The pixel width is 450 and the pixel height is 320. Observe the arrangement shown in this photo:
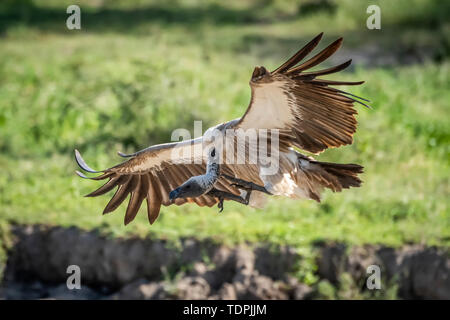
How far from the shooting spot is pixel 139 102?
9.80m

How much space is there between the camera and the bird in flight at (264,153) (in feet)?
15.9

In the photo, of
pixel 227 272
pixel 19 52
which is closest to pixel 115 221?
pixel 227 272

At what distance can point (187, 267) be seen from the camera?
289 inches

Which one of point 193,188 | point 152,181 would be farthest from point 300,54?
point 152,181

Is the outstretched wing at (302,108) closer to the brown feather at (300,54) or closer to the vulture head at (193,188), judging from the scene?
the brown feather at (300,54)

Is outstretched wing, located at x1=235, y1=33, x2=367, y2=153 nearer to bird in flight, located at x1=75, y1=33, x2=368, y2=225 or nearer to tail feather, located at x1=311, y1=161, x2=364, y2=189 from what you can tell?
bird in flight, located at x1=75, y1=33, x2=368, y2=225

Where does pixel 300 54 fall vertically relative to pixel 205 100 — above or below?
below

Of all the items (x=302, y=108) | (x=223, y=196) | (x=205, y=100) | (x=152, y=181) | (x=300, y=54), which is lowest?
(x=223, y=196)

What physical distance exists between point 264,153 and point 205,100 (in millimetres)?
4554

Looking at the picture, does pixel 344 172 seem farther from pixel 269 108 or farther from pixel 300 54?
pixel 300 54

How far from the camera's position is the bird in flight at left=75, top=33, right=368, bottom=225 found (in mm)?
4832

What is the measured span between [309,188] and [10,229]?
3605 millimetres

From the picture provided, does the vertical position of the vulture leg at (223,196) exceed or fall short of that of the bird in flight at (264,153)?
it falls short

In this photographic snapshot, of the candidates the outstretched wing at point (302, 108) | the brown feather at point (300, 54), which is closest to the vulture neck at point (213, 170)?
the outstretched wing at point (302, 108)
